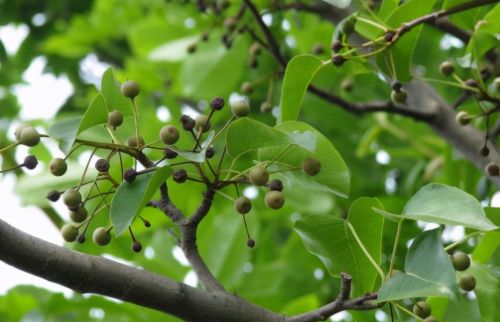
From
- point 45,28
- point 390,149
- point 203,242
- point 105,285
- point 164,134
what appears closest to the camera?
point 105,285

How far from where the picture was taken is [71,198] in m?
1.16

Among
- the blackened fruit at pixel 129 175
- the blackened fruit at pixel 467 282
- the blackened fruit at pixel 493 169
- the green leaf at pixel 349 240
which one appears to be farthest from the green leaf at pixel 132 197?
the blackened fruit at pixel 493 169

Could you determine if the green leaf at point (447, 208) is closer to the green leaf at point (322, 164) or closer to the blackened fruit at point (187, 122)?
the green leaf at point (322, 164)

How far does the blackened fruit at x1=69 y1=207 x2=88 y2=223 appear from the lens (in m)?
1.18

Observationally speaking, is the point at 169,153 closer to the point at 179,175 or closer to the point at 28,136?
the point at 179,175

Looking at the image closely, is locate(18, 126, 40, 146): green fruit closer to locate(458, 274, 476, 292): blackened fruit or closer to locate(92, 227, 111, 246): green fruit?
locate(92, 227, 111, 246): green fruit

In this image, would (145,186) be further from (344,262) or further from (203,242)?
(203,242)

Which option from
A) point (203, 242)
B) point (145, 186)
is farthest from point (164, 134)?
point (203, 242)

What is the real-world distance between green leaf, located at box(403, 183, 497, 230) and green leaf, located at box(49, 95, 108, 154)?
409 millimetres

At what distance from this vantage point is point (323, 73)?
7.87 feet

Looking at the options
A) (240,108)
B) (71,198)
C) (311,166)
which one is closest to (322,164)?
(311,166)

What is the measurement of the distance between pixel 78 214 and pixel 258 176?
28 cm

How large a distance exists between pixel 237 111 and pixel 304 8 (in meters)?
1.03

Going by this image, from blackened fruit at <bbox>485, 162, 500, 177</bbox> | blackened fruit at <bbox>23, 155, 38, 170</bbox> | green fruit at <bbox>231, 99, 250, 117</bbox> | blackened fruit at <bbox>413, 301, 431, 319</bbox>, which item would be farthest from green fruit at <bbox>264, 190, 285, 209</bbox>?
blackened fruit at <bbox>485, 162, 500, 177</bbox>
